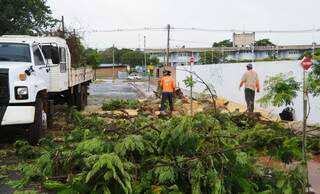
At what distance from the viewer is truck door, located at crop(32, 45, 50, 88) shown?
11231mm

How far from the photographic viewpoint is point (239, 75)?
883 inches

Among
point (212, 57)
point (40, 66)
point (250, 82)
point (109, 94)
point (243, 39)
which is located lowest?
point (109, 94)

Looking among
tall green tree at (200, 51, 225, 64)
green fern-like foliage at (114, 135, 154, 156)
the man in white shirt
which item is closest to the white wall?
the man in white shirt

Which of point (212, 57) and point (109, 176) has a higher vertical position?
point (212, 57)

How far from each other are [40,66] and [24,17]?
2164 centimetres

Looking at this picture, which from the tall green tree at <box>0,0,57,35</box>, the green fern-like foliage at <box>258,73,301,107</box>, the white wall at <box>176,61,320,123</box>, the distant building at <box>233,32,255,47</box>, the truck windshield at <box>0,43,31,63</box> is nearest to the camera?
the green fern-like foliage at <box>258,73,301,107</box>

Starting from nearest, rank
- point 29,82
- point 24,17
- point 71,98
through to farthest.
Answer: point 29,82
point 71,98
point 24,17

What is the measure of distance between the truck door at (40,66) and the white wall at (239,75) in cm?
348

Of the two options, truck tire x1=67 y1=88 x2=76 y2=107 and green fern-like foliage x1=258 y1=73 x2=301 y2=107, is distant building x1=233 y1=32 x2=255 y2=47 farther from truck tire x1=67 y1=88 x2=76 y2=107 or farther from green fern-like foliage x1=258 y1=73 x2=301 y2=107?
green fern-like foliage x1=258 y1=73 x2=301 y2=107

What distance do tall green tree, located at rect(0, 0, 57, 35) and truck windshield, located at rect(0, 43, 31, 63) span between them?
19.7 metres

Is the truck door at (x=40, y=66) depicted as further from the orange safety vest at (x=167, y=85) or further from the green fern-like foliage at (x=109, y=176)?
the green fern-like foliage at (x=109, y=176)

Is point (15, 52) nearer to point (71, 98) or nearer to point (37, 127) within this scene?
point (37, 127)

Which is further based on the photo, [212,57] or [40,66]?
[212,57]

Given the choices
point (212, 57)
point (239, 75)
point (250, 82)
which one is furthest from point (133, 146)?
point (212, 57)
